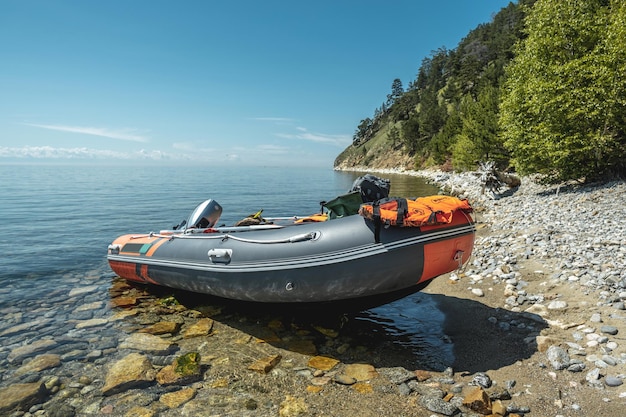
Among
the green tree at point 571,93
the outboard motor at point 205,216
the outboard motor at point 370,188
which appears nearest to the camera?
the outboard motor at point 370,188

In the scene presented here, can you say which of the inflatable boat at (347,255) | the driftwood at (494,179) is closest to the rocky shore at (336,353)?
the inflatable boat at (347,255)

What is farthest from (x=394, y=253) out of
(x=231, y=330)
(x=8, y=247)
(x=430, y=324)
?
(x=8, y=247)

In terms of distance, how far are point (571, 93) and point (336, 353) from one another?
13.0 m

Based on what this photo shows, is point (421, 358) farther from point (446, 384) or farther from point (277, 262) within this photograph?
point (277, 262)

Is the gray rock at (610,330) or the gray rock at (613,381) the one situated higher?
the gray rock at (610,330)

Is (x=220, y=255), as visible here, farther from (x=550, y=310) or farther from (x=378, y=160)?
(x=378, y=160)

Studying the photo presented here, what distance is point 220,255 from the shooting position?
18.4 ft

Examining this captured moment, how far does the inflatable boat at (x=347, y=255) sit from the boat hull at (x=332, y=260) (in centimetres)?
1

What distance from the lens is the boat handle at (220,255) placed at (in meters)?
5.56

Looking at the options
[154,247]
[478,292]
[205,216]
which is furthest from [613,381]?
[205,216]

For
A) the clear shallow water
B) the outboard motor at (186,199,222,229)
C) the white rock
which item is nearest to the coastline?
the white rock

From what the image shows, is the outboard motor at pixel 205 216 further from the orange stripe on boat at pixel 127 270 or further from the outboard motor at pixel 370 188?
the outboard motor at pixel 370 188

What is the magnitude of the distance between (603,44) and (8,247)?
70.0ft

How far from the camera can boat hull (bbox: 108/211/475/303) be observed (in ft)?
14.9
